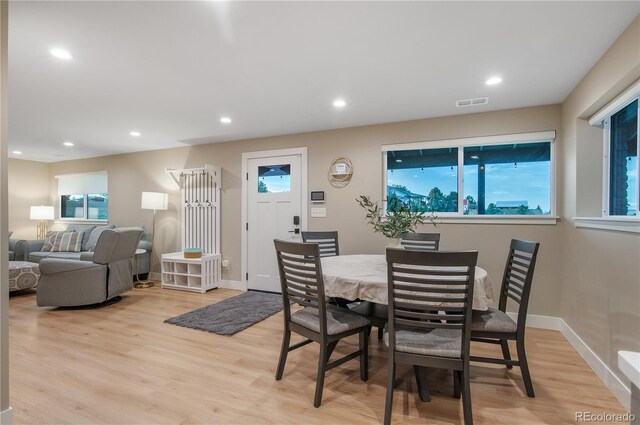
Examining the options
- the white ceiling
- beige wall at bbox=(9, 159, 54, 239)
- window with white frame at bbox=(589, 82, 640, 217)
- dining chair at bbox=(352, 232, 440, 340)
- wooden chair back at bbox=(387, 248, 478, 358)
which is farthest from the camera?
beige wall at bbox=(9, 159, 54, 239)

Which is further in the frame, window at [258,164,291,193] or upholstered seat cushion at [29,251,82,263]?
upholstered seat cushion at [29,251,82,263]

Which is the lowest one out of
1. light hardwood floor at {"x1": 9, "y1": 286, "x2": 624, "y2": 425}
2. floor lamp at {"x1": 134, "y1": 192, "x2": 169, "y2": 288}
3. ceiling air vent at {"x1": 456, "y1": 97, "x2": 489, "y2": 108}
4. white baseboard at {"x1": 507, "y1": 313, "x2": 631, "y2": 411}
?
light hardwood floor at {"x1": 9, "y1": 286, "x2": 624, "y2": 425}

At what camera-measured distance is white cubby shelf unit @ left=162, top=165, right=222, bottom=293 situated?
466 cm

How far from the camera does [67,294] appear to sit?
12.1 feet

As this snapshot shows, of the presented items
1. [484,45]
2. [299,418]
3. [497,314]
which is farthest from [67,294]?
[484,45]

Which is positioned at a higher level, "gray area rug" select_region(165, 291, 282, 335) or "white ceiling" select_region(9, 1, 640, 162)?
"white ceiling" select_region(9, 1, 640, 162)

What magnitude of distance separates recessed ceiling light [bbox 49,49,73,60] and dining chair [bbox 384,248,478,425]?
2.66 metres

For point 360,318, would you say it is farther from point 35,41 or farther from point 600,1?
point 35,41

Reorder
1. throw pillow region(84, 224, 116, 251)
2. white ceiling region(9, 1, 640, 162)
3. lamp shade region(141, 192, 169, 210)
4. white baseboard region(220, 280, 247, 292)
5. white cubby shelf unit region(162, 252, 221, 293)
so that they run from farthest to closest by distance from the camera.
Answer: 1. throw pillow region(84, 224, 116, 251)
2. lamp shade region(141, 192, 169, 210)
3. white baseboard region(220, 280, 247, 292)
4. white cubby shelf unit region(162, 252, 221, 293)
5. white ceiling region(9, 1, 640, 162)

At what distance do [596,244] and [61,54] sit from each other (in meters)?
4.30

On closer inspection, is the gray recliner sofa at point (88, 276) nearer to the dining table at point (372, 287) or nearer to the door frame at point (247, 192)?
the door frame at point (247, 192)

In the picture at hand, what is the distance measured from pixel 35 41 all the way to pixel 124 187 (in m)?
4.13

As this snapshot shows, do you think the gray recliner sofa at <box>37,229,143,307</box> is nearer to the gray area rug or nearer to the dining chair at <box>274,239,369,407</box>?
the gray area rug

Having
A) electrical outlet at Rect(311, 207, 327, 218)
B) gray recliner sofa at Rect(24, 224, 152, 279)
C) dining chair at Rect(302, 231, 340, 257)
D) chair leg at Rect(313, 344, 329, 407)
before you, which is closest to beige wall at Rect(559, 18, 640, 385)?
chair leg at Rect(313, 344, 329, 407)
